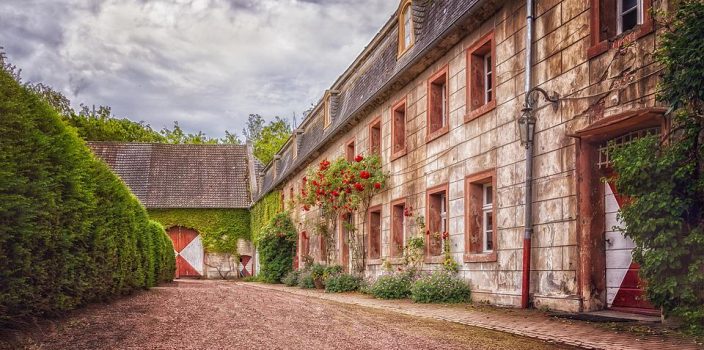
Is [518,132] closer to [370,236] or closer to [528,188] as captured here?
[528,188]

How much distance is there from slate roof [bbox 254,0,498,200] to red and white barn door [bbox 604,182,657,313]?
429cm

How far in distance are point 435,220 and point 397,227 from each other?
248 cm

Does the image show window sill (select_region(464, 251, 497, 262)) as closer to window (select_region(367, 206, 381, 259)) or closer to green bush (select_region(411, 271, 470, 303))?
green bush (select_region(411, 271, 470, 303))

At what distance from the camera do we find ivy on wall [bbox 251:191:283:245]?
3288cm

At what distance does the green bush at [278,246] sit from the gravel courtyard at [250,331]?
62.2 ft

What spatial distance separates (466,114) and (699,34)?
627 cm

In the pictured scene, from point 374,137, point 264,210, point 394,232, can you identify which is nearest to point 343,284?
point 394,232

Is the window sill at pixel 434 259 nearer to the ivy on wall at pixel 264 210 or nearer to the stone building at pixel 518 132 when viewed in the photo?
the stone building at pixel 518 132

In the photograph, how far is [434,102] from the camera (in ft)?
47.3

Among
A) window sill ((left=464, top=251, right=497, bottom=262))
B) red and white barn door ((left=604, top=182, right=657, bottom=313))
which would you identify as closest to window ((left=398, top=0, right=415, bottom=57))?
window sill ((left=464, top=251, right=497, bottom=262))

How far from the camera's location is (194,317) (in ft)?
28.2

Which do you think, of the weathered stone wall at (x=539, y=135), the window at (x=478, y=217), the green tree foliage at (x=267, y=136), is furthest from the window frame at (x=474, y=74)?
the green tree foliage at (x=267, y=136)

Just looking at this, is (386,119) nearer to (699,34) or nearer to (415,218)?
(415,218)

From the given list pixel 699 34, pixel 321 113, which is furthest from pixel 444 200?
pixel 321 113
